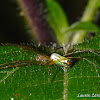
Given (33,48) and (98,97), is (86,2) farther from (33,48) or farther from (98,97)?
(98,97)

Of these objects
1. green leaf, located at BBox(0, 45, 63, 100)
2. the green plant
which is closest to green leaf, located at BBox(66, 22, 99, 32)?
the green plant

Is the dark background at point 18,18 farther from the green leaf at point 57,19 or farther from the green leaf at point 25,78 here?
the green leaf at point 25,78

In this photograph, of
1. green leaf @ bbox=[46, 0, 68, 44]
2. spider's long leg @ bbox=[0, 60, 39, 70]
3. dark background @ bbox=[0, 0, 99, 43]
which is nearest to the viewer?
spider's long leg @ bbox=[0, 60, 39, 70]

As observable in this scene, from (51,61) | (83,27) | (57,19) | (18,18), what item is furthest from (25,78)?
(18,18)

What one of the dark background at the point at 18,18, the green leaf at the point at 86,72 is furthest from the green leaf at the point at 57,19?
the green leaf at the point at 86,72

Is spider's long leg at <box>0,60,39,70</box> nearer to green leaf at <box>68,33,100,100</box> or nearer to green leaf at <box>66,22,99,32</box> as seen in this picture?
green leaf at <box>68,33,100,100</box>

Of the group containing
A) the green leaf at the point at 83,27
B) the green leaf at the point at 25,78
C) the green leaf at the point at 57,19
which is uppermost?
the green leaf at the point at 57,19

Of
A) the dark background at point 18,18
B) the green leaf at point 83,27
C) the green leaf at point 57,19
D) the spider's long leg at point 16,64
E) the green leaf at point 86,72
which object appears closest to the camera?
the green leaf at point 86,72

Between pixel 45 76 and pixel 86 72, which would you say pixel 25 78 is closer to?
pixel 45 76

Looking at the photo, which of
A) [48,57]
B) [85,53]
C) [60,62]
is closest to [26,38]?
[48,57]
